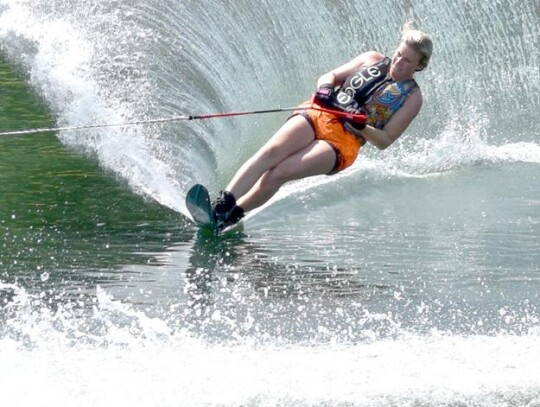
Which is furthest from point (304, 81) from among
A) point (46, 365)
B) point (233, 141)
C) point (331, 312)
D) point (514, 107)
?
point (46, 365)

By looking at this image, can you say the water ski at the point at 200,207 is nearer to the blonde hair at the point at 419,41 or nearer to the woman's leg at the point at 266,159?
the woman's leg at the point at 266,159

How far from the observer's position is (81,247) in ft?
23.4

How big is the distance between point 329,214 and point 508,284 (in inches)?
67.2

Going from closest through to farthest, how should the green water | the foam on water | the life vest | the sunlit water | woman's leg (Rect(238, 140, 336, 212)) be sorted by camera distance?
the foam on water, the sunlit water, the green water, woman's leg (Rect(238, 140, 336, 212)), the life vest

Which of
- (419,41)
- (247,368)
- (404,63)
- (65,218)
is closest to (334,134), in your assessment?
(404,63)

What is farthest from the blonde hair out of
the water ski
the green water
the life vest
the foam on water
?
the foam on water

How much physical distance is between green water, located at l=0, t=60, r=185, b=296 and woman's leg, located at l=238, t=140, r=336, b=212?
0.46 m

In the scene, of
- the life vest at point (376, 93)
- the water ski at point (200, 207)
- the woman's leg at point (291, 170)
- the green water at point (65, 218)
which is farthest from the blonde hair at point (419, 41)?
the green water at point (65, 218)

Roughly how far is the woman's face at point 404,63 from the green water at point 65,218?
1541 mm

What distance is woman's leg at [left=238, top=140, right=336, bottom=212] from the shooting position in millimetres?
7551

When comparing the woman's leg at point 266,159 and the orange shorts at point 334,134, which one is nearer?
the woman's leg at point 266,159

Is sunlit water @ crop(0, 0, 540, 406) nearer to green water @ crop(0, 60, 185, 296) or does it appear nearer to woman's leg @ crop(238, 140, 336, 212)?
green water @ crop(0, 60, 185, 296)

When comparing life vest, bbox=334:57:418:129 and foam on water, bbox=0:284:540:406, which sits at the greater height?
foam on water, bbox=0:284:540:406

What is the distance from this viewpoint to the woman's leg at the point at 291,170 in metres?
7.55
